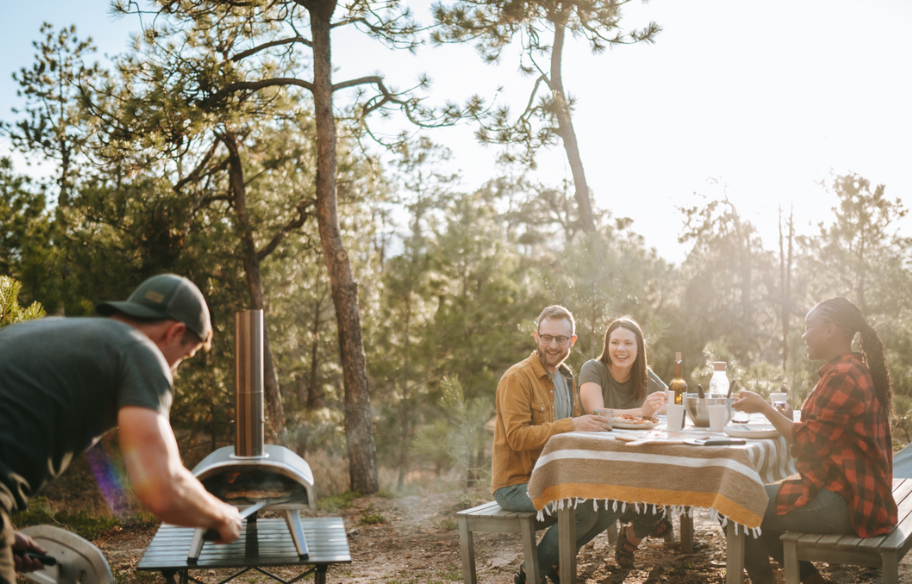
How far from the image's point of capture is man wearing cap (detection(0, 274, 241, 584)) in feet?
5.21

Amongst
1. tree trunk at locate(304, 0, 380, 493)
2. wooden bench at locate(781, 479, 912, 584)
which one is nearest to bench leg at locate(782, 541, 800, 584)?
wooden bench at locate(781, 479, 912, 584)

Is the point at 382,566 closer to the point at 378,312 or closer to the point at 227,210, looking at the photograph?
the point at 227,210

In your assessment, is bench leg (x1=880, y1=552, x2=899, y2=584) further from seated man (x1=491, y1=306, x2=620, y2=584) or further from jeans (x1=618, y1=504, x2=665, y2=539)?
jeans (x1=618, y1=504, x2=665, y2=539)

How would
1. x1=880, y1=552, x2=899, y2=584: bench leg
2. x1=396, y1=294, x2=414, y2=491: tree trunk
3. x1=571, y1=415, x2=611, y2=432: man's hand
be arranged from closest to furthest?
x1=880, y1=552, x2=899, y2=584: bench leg
x1=571, y1=415, x2=611, y2=432: man's hand
x1=396, y1=294, x2=414, y2=491: tree trunk

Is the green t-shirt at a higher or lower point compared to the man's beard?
higher

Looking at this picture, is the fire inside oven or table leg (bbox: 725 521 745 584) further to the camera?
the fire inside oven

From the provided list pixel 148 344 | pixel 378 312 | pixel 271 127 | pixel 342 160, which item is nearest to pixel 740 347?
pixel 378 312

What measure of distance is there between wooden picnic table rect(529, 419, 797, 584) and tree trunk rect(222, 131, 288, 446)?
6867mm

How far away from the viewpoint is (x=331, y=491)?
11.0 metres

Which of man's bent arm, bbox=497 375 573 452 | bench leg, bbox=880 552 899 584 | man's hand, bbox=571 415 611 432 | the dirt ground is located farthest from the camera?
the dirt ground

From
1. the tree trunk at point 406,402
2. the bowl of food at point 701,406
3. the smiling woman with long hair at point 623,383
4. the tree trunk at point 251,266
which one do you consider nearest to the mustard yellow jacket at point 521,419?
the smiling woman with long hair at point 623,383

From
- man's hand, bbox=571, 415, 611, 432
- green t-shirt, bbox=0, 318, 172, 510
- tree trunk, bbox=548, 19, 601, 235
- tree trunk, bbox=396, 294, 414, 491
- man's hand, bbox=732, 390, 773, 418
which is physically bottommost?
tree trunk, bbox=396, 294, 414, 491

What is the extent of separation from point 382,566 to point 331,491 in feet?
22.1

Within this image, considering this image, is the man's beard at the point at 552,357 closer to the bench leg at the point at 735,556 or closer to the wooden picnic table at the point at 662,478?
the wooden picnic table at the point at 662,478
